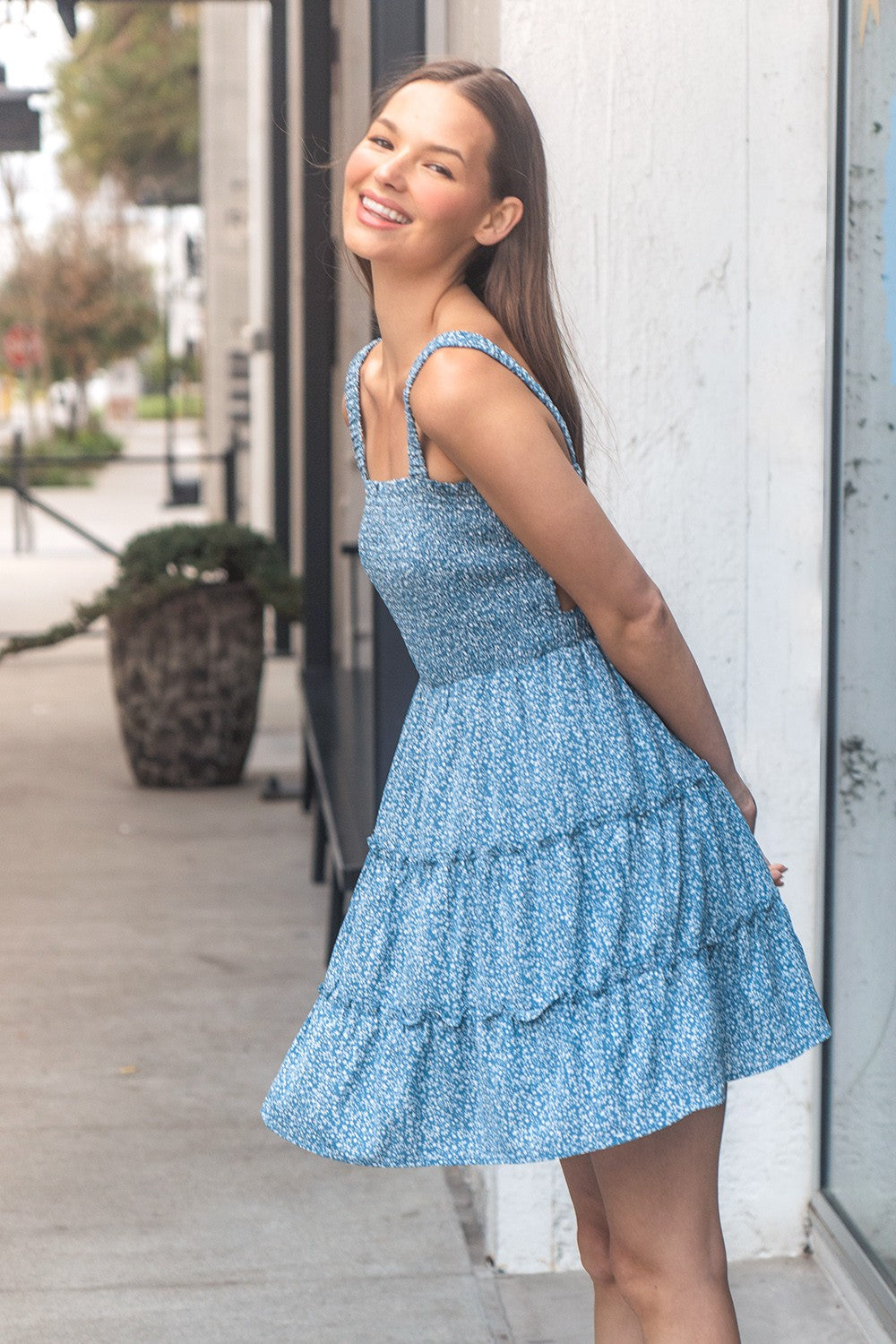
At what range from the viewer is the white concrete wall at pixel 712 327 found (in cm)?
292

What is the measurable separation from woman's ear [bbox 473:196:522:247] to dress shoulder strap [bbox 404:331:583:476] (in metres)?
0.13

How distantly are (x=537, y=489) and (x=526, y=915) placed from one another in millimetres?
468

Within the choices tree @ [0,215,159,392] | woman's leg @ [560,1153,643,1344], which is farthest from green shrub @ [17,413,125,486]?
woman's leg @ [560,1153,643,1344]

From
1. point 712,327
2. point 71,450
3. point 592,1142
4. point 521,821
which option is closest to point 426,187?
point 521,821

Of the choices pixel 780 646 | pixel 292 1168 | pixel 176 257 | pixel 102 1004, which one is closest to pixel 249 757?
pixel 102 1004

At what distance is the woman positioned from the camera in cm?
187

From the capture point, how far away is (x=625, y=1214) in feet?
6.53

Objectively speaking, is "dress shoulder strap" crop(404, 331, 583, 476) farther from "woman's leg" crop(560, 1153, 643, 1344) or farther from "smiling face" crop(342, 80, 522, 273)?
"woman's leg" crop(560, 1153, 643, 1344)

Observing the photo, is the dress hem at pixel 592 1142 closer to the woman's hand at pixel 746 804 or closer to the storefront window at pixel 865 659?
the woman's hand at pixel 746 804

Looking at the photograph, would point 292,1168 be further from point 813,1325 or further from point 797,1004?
point 797,1004

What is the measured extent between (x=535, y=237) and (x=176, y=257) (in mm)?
36690

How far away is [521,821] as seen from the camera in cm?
191

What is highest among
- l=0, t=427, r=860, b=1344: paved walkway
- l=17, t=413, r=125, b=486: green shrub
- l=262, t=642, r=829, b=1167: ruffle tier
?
l=17, t=413, r=125, b=486: green shrub

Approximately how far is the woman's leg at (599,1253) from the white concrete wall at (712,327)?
905 mm
